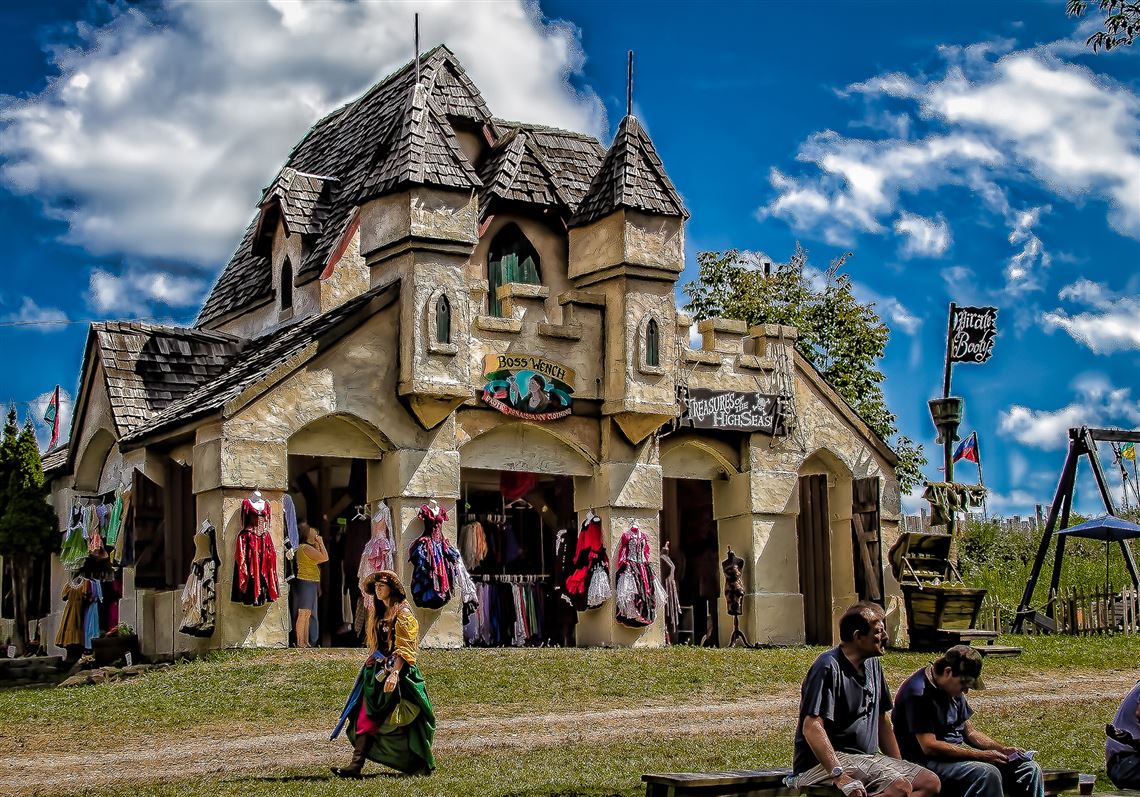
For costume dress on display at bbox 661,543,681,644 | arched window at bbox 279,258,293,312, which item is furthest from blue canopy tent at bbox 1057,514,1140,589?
arched window at bbox 279,258,293,312

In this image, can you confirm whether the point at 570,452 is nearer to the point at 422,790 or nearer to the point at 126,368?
the point at 126,368

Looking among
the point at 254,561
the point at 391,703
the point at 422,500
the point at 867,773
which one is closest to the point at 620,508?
the point at 422,500

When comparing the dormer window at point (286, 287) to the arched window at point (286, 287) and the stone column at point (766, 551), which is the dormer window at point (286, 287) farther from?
the stone column at point (766, 551)

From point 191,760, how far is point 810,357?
86.7ft

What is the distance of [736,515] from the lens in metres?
27.6

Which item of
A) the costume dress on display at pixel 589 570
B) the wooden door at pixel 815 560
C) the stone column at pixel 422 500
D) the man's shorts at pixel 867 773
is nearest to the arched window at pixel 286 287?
the stone column at pixel 422 500

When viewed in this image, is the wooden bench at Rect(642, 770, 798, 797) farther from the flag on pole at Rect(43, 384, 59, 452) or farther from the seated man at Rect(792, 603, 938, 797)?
the flag on pole at Rect(43, 384, 59, 452)

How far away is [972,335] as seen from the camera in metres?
28.5

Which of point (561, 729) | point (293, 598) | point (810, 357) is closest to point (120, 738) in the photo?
point (561, 729)

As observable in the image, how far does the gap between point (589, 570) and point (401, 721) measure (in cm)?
1182

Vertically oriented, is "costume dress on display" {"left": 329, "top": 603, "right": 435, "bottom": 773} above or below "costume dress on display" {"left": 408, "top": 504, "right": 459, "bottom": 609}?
below

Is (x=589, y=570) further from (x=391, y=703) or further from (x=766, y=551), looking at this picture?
(x=391, y=703)

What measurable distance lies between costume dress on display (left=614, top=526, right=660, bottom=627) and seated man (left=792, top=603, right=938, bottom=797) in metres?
14.4

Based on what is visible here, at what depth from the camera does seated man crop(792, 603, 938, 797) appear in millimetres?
10242
